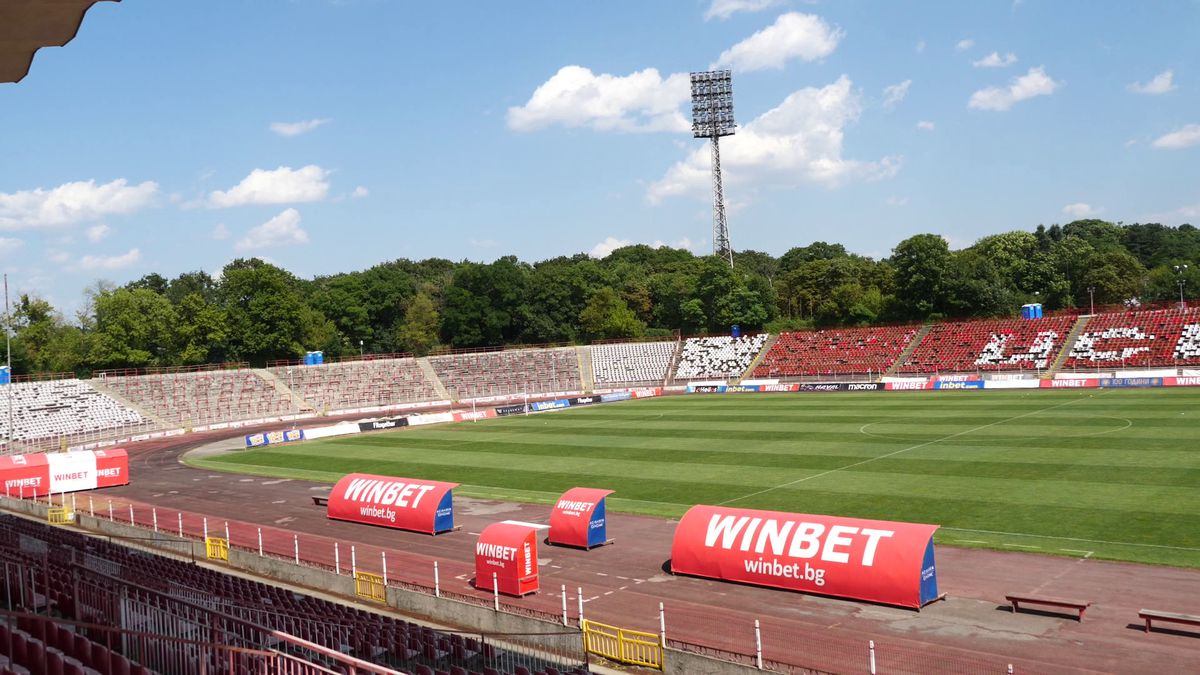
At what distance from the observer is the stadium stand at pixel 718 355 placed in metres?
92.1

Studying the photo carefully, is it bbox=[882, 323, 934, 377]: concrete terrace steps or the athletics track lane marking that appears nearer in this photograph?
the athletics track lane marking

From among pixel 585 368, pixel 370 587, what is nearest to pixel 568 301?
pixel 585 368

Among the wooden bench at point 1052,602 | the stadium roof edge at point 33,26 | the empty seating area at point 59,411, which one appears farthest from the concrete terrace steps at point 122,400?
the stadium roof edge at point 33,26

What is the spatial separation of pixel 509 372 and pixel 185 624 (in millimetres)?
83619

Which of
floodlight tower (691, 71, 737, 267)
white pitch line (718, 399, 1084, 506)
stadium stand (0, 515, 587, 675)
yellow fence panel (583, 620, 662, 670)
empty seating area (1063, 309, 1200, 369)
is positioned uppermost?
floodlight tower (691, 71, 737, 267)

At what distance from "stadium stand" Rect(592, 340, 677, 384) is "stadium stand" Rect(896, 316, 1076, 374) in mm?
26527

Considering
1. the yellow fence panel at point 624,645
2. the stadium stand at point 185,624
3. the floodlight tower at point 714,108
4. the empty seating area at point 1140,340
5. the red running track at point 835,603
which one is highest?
the floodlight tower at point 714,108

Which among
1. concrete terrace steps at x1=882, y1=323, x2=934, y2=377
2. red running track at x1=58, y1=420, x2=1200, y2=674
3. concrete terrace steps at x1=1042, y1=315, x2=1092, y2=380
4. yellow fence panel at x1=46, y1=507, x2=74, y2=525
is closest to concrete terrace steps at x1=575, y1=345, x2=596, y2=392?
concrete terrace steps at x1=882, y1=323, x2=934, y2=377

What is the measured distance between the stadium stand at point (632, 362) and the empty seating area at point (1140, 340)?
132 feet

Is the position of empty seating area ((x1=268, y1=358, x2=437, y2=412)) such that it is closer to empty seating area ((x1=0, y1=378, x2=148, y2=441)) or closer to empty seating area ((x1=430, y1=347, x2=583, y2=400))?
empty seating area ((x1=430, y1=347, x2=583, y2=400))

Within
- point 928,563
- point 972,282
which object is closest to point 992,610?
point 928,563

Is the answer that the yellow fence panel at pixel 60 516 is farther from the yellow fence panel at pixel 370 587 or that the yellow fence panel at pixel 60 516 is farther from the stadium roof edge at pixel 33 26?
the stadium roof edge at pixel 33 26

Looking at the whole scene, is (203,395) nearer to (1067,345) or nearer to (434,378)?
(434,378)

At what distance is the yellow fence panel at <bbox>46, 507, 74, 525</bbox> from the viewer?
1453 inches
